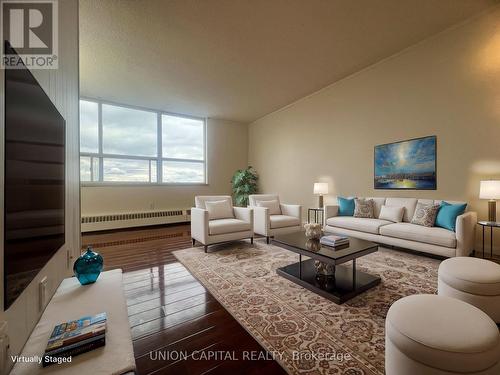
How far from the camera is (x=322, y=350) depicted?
1.34m

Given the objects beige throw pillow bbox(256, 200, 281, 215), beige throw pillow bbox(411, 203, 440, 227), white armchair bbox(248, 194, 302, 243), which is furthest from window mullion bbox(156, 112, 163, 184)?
beige throw pillow bbox(411, 203, 440, 227)

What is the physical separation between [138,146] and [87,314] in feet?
16.3

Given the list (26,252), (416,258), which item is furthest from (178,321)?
(416,258)

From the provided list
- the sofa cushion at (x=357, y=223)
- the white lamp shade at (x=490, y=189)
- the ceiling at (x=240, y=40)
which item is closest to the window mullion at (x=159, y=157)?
the ceiling at (x=240, y=40)

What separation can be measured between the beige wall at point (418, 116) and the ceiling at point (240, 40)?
1.01 feet

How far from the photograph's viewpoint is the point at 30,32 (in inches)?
38.2

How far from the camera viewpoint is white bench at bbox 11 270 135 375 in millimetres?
725

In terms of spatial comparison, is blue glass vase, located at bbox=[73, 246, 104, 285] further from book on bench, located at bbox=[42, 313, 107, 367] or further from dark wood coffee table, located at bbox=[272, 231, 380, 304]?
dark wood coffee table, located at bbox=[272, 231, 380, 304]

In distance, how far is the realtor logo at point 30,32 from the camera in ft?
2.43

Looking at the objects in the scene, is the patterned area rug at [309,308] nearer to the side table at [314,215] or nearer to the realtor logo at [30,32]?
the side table at [314,215]

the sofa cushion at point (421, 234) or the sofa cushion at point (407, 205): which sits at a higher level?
the sofa cushion at point (407, 205)

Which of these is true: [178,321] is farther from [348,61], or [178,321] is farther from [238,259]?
[348,61]

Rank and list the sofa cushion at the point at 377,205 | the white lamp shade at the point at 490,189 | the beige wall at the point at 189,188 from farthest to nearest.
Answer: the beige wall at the point at 189,188 → the sofa cushion at the point at 377,205 → the white lamp shade at the point at 490,189

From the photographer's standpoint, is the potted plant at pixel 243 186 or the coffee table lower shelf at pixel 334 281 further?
the potted plant at pixel 243 186
